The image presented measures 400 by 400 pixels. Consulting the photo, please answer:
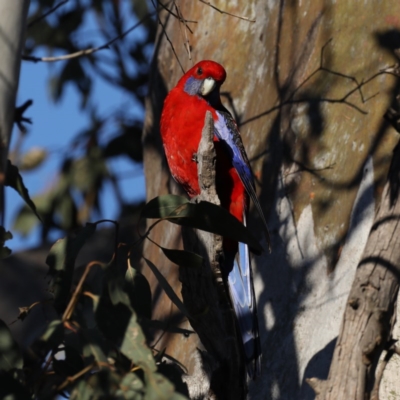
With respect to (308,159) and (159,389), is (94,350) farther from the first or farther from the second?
(308,159)

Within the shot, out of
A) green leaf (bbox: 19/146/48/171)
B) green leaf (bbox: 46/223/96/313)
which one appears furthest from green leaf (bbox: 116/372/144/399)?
green leaf (bbox: 19/146/48/171)

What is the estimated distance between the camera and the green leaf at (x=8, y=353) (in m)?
1.66

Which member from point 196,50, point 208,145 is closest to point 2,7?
point 208,145

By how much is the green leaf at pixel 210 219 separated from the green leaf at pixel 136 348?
0.41 meters

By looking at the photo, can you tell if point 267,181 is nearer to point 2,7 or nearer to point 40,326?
point 2,7

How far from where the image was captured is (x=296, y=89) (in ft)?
10.3

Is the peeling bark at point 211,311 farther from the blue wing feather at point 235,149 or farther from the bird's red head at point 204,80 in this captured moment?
the bird's red head at point 204,80

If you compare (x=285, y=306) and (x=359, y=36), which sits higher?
(x=359, y=36)

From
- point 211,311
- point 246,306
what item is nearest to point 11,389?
point 211,311

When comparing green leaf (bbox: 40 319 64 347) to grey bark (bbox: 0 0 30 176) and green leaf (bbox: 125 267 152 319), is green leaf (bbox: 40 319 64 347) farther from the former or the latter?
grey bark (bbox: 0 0 30 176)

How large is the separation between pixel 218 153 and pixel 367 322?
48.2 inches

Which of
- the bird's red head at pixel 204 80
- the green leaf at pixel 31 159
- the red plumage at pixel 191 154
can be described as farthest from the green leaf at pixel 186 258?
the green leaf at pixel 31 159

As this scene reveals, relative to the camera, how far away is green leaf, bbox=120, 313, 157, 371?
151cm

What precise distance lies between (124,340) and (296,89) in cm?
182
